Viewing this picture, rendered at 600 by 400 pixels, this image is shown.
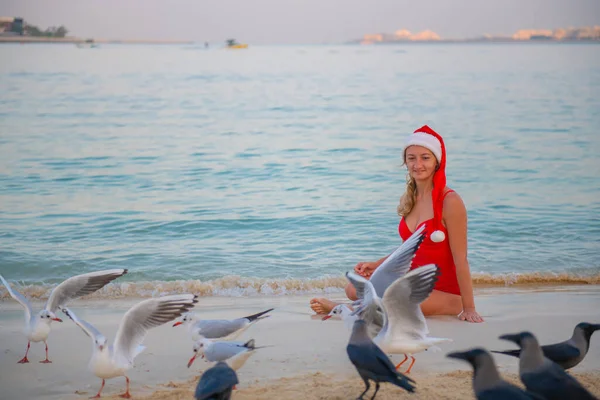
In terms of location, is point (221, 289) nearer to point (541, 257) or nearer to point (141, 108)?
point (541, 257)

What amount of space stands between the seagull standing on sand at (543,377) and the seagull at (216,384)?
4.19 feet

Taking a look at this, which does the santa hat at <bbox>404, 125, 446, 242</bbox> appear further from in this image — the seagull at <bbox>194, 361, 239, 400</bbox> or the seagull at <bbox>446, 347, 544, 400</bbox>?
the seagull at <bbox>194, 361, 239, 400</bbox>

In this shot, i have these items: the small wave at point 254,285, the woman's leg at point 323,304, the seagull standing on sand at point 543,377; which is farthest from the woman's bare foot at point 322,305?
the seagull standing on sand at point 543,377

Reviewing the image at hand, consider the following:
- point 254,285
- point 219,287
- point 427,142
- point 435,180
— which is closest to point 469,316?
point 435,180

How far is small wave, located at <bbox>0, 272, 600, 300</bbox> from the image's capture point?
6988mm

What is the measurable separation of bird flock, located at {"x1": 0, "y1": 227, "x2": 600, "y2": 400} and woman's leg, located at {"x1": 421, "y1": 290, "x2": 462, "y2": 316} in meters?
0.79

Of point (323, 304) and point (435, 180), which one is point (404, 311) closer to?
point (435, 180)

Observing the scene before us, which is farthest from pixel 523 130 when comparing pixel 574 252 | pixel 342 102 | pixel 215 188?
pixel 574 252

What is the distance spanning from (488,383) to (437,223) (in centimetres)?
204

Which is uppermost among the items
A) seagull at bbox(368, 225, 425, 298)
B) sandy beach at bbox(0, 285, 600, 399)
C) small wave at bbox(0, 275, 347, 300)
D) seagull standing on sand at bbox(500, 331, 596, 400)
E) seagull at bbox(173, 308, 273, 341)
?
seagull at bbox(368, 225, 425, 298)

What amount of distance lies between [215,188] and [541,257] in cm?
587

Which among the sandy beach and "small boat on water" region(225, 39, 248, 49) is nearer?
the sandy beach

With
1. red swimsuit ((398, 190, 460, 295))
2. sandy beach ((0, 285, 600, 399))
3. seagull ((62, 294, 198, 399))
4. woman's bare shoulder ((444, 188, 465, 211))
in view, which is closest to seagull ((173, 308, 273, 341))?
sandy beach ((0, 285, 600, 399))

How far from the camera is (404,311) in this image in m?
4.16
